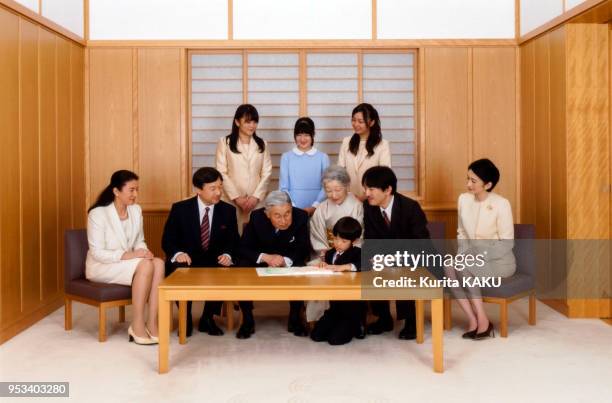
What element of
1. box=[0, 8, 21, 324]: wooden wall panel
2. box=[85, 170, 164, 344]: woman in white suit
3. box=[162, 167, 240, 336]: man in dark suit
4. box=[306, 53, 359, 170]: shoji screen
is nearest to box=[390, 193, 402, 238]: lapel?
box=[162, 167, 240, 336]: man in dark suit

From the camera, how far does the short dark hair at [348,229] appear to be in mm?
4035

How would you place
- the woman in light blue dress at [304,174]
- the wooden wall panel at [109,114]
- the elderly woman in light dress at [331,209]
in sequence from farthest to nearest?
the wooden wall panel at [109,114]
the woman in light blue dress at [304,174]
the elderly woman in light dress at [331,209]

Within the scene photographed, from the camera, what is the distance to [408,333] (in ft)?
13.6

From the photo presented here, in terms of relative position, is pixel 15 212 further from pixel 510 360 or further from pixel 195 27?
pixel 510 360

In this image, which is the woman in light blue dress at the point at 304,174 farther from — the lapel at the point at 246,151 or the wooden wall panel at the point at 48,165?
the wooden wall panel at the point at 48,165

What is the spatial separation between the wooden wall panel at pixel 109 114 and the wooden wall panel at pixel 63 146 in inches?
14.7

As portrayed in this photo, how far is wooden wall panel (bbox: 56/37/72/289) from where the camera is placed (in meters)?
5.00

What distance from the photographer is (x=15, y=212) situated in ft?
14.0

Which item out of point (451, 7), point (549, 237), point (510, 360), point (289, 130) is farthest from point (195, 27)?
point (510, 360)

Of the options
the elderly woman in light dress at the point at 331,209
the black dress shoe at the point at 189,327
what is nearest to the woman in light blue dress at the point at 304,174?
the elderly woman in light dress at the point at 331,209

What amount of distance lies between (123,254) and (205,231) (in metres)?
0.54

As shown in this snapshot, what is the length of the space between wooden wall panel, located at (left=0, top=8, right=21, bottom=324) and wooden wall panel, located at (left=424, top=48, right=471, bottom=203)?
10.0 ft

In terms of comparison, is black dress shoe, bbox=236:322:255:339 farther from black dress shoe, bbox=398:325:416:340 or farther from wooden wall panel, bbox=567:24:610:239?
wooden wall panel, bbox=567:24:610:239

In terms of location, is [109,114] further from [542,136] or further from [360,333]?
[542,136]
